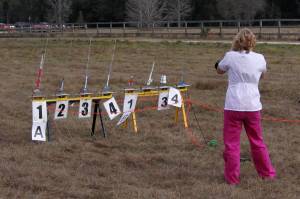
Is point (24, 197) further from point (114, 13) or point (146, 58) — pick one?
point (114, 13)

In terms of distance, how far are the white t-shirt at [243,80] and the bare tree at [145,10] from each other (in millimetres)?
47006

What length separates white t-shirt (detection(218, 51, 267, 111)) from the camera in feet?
20.7

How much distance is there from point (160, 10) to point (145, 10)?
15.6 ft

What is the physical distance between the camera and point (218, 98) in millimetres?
13016

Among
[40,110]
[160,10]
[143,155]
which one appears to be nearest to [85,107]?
[40,110]

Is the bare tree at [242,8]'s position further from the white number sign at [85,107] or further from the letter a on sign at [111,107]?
the white number sign at [85,107]

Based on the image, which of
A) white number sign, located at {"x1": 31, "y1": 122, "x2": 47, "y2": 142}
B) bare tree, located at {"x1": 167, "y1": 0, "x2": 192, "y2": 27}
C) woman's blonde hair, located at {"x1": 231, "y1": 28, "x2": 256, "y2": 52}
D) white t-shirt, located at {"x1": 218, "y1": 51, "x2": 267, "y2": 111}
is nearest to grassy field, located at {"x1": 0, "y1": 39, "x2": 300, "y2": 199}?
white number sign, located at {"x1": 31, "y1": 122, "x2": 47, "y2": 142}

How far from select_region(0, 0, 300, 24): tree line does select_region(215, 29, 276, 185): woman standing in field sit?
47036 mm

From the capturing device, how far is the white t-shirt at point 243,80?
6305 mm

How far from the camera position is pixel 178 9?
6294cm

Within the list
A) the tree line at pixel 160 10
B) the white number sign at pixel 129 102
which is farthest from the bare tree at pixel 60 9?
the white number sign at pixel 129 102

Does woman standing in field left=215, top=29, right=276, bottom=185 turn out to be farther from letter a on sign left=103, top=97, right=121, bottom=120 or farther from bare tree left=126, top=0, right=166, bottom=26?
bare tree left=126, top=0, right=166, bottom=26

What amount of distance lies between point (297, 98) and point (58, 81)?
7.22 meters

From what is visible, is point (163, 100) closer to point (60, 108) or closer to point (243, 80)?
point (60, 108)
